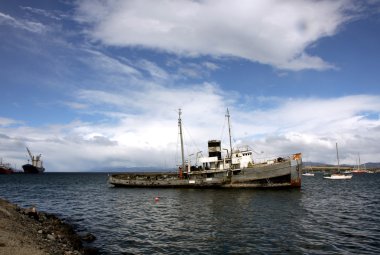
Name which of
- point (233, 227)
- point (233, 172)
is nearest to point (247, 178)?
point (233, 172)

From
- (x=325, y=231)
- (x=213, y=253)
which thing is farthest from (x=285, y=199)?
(x=213, y=253)

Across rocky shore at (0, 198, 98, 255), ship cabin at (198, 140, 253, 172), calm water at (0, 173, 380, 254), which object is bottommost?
calm water at (0, 173, 380, 254)

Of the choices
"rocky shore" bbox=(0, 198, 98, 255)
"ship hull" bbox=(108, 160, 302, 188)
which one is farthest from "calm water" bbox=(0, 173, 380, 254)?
"ship hull" bbox=(108, 160, 302, 188)

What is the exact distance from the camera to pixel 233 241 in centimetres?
2011

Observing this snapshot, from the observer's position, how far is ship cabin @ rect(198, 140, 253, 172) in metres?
54.2

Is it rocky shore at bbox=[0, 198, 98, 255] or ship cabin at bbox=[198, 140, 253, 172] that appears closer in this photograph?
rocky shore at bbox=[0, 198, 98, 255]

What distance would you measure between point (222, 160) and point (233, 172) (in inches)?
127

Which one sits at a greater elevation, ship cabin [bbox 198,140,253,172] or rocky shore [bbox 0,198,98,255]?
ship cabin [bbox 198,140,253,172]

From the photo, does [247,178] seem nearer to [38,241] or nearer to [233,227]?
[233,227]

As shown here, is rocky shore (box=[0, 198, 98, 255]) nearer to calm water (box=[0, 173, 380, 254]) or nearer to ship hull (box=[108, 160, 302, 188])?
calm water (box=[0, 173, 380, 254])

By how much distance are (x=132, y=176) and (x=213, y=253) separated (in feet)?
178

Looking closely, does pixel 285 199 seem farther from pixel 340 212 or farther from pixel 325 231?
pixel 325 231

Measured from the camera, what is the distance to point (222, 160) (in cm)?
5650

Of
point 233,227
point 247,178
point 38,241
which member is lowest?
point 233,227
